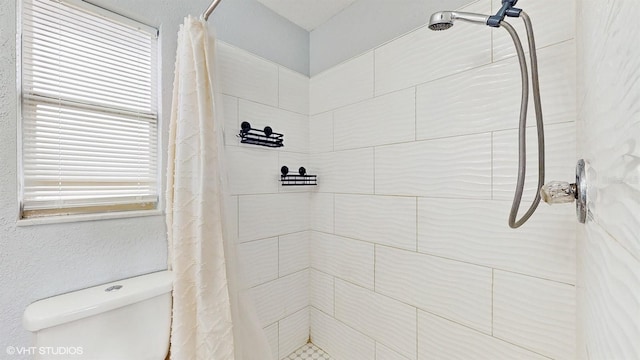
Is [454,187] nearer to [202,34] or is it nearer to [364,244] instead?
[364,244]

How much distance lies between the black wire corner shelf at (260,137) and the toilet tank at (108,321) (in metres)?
0.74

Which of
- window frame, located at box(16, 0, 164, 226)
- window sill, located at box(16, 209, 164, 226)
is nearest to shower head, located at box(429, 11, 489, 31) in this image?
window frame, located at box(16, 0, 164, 226)

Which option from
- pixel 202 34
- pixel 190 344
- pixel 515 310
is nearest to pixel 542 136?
pixel 515 310

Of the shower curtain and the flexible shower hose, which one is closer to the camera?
the flexible shower hose

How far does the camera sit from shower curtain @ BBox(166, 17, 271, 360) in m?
0.92

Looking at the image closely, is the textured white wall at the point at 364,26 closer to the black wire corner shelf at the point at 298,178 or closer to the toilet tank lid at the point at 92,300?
the black wire corner shelf at the point at 298,178

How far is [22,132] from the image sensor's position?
2.83 ft

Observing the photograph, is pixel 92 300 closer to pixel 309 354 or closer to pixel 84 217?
pixel 84 217

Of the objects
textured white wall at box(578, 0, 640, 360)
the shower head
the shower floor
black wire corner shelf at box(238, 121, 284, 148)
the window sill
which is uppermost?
the shower head

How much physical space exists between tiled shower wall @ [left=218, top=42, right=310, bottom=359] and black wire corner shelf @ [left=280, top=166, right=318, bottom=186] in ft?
0.14

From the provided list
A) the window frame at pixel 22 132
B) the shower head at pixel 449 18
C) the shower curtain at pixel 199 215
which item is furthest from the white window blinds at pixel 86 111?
the shower head at pixel 449 18

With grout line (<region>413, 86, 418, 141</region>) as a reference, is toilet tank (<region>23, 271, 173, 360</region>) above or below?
below

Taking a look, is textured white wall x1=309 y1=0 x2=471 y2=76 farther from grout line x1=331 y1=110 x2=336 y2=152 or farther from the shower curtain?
the shower curtain

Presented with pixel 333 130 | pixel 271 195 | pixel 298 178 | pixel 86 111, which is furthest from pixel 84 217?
pixel 333 130
